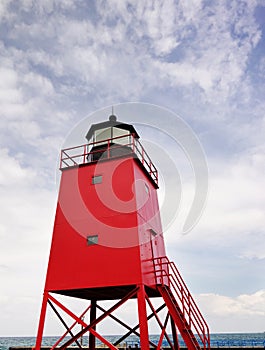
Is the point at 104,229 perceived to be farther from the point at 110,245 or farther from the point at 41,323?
the point at 41,323

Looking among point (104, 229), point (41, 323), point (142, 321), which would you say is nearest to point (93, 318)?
point (41, 323)

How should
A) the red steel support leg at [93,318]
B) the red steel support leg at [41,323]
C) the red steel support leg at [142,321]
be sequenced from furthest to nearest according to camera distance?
the red steel support leg at [93,318]
the red steel support leg at [41,323]
the red steel support leg at [142,321]

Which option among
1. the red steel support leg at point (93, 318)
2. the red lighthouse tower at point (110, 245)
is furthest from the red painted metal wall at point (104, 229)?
the red steel support leg at point (93, 318)

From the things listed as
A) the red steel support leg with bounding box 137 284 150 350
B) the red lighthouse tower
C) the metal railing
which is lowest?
the red steel support leg with bounding box 137 284 150 350

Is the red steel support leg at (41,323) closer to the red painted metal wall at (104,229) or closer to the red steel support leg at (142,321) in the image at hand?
the red painted metal wall at (104,229)

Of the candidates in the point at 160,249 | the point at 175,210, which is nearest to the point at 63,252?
the point at 160,249

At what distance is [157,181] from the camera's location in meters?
16.9

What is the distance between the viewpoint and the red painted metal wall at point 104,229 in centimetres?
1166

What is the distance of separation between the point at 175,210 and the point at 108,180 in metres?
4.44

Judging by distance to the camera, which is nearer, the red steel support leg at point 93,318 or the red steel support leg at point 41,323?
the red steel support leg at point 41,323

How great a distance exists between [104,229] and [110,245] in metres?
0.70

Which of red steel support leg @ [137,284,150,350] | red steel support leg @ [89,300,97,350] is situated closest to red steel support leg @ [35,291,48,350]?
red steel support leg @ [89,300,97,350]

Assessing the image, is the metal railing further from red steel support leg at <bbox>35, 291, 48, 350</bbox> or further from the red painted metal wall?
red steel support leg at <bbox>35, 291, 48, 350</bbox>

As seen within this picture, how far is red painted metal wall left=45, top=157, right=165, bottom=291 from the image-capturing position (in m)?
11.7
